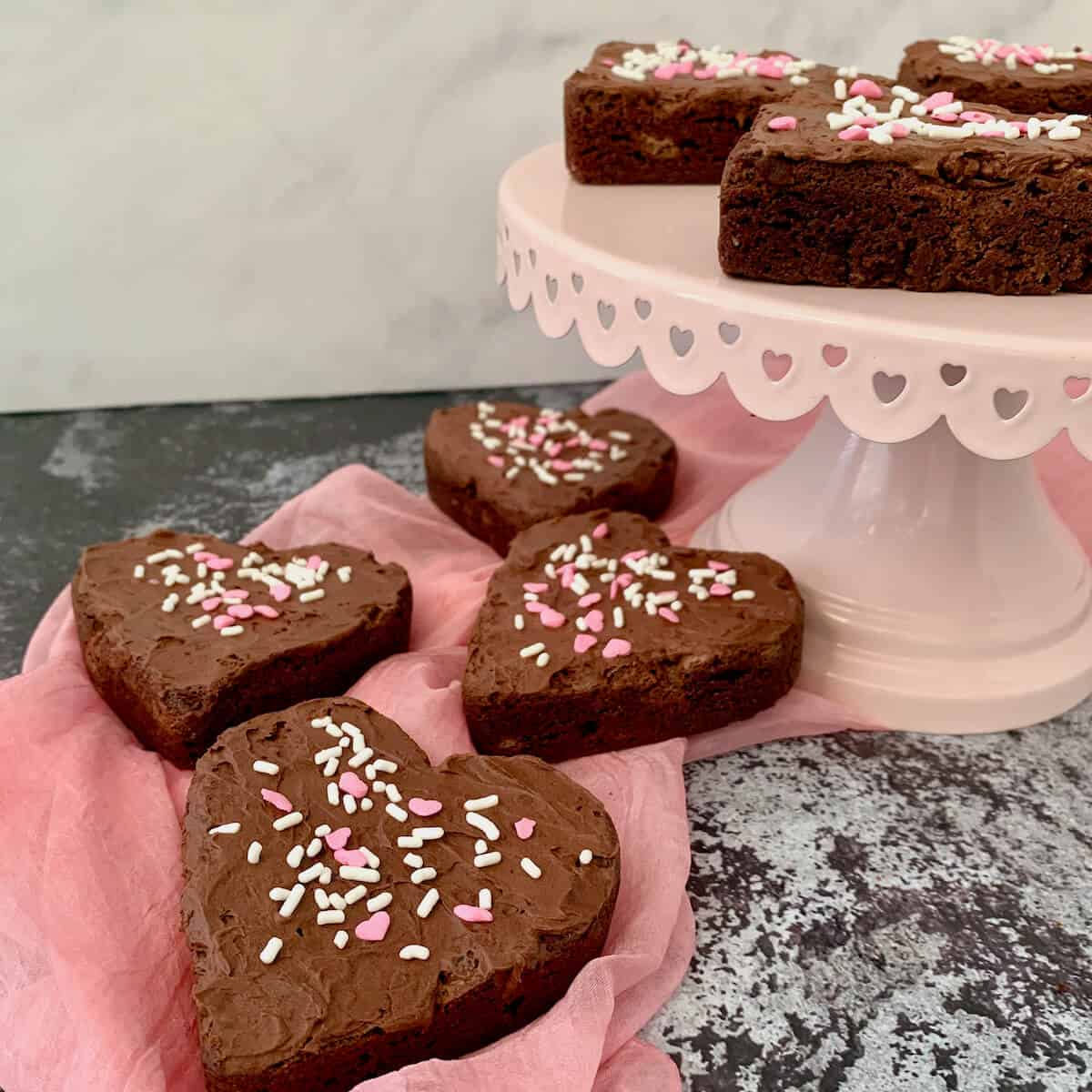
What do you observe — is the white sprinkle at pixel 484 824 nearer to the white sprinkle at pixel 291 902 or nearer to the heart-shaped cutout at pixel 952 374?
the white sprinkle at pixel 291 902

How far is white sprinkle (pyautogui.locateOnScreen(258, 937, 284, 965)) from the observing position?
1.10 meters

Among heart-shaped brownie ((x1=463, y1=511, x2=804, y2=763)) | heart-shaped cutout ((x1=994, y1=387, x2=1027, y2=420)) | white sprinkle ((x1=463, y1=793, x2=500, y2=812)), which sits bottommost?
heart-shaped brownie ((x1=463, y1=511, x2=804, y2=763))

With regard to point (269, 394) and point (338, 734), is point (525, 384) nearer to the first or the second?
point (269, 394)

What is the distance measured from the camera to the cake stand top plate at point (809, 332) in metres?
1.19

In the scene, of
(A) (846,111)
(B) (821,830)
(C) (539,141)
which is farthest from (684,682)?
(C) (539,141)

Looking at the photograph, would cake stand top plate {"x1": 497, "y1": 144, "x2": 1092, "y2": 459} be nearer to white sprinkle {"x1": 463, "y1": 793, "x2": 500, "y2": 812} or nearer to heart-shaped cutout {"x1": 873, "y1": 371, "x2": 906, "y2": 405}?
white sprinkle {"x1": 463, "y1": 793, "x2": 500, "y2": 812}

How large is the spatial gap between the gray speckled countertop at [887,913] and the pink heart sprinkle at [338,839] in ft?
1.13

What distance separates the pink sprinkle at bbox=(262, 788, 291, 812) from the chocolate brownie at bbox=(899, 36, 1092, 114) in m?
1.24

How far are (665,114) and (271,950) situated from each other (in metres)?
1.14

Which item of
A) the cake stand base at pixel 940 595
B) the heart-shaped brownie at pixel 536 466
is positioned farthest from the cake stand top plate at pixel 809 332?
the heart-shaped brownie at pixel 536 466

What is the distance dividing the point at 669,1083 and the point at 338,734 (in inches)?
19.5

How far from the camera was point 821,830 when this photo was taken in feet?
4.70

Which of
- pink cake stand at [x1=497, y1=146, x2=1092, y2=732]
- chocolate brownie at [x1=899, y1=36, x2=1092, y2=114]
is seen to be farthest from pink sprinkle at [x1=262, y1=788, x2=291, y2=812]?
chocolate brownie at [x1=899, y1=36, x2=1092, y2=114]

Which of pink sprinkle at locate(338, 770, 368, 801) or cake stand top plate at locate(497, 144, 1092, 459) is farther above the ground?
cake stand top plate at locate(497, 144, 1092, 459)
